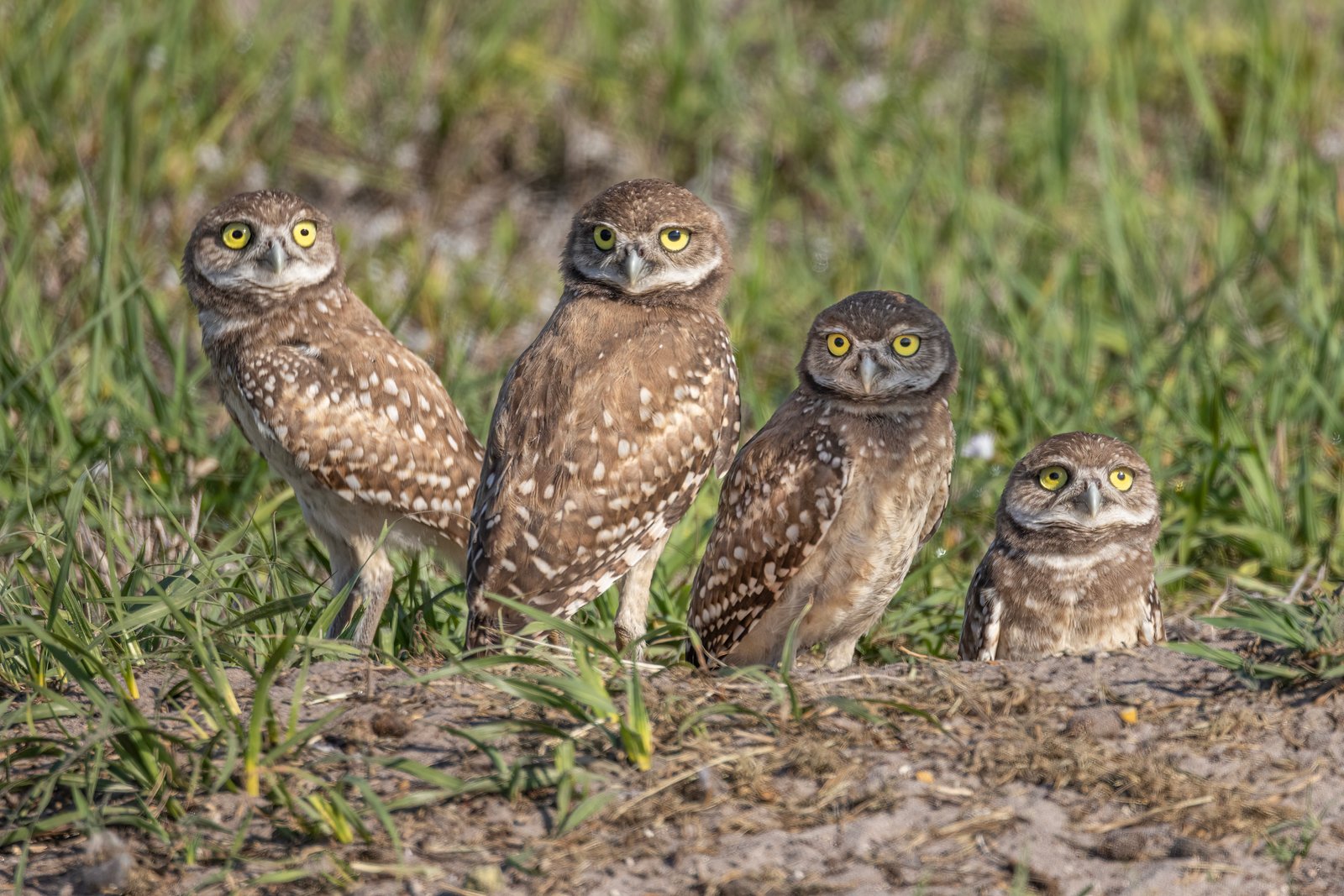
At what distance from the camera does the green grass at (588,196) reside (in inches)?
175

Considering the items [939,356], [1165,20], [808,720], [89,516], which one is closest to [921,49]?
[1165,20]

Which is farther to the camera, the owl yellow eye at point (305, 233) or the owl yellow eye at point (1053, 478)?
the owl yellow eye at point (305, 233)

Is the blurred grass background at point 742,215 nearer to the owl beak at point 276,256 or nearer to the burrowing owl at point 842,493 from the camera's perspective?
the burrowing owl at point 842,493

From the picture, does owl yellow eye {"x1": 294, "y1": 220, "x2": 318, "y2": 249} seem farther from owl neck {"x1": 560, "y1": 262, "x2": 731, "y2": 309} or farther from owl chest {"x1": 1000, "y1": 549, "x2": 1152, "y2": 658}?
owl chest {"x1": 1000, "y1": 549, "x2": 1152, "y2": 658}

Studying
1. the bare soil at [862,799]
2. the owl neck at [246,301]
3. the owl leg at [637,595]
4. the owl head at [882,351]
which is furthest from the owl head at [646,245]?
the bare soil at [862,799]

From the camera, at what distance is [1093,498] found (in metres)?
4.58

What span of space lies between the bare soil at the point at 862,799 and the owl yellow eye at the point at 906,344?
1079 millimetres

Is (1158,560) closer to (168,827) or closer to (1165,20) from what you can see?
(168,827)

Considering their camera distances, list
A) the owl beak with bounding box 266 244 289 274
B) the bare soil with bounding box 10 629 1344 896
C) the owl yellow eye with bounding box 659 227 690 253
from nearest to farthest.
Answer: the bare soil with bounding box 10 629 1344 896 → the owl yellow eye with bounding box 659 227 690 253 → the owl beak with bounding box 266 244 289 274

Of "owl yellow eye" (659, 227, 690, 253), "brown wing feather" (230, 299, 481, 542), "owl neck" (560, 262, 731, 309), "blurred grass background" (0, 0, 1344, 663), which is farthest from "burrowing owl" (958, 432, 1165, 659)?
"brown wing feather" (230, 299, 481, 542)

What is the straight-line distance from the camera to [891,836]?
3191 mm

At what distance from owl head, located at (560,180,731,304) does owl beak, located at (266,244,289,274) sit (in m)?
0.95

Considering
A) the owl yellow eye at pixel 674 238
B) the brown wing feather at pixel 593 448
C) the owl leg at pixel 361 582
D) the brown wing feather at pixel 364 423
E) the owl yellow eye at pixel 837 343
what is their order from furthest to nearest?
the brown wing feather at pixel 364 423, the owl leg at pixel 361 582, the owl yellow eye at pixel 674 238, the owl yellow eye at pixel 837 343, the brown wing feather at pixel 593 448

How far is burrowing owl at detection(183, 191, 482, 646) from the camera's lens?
493 cm
